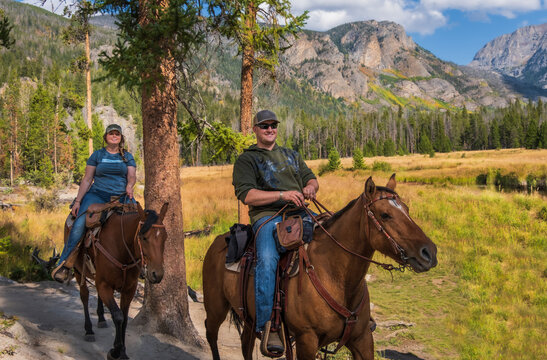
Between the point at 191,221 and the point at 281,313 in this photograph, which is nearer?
→ the point at 281,313

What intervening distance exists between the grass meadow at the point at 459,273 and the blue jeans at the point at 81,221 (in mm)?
1641

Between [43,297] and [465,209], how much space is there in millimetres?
19787

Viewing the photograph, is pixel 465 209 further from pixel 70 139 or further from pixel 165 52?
Answer: pixel 70 139

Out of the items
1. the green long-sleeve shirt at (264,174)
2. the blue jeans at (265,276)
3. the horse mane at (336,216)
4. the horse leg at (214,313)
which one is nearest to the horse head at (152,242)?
the horse leg at (214,313)

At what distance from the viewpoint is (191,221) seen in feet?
63.7

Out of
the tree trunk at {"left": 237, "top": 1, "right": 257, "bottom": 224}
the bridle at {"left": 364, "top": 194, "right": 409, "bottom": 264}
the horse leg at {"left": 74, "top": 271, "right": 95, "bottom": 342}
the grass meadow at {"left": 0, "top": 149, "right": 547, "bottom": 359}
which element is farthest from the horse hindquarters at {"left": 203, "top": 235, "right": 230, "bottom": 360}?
the tree trunk at {"left": 237, "top": 1, "right": 257, "bottom": 224}

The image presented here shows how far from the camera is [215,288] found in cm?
499

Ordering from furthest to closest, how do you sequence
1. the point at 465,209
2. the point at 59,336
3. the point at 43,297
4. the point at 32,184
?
the point at 32,184
the point at 465,209
the point at 43,297
the point at 59,336

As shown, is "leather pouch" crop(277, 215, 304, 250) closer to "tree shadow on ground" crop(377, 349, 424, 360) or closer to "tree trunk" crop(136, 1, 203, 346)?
A: "tree trunk" crop(136, 1, 203, 346)

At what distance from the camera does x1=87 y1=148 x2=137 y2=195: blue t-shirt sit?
6.41m

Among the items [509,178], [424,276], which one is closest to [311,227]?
[424,276]

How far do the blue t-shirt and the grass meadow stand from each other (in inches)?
86.0

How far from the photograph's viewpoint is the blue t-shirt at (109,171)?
641cm

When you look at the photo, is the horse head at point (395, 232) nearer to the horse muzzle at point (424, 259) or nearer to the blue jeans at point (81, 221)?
the horse muzzle at point (424, 259)
